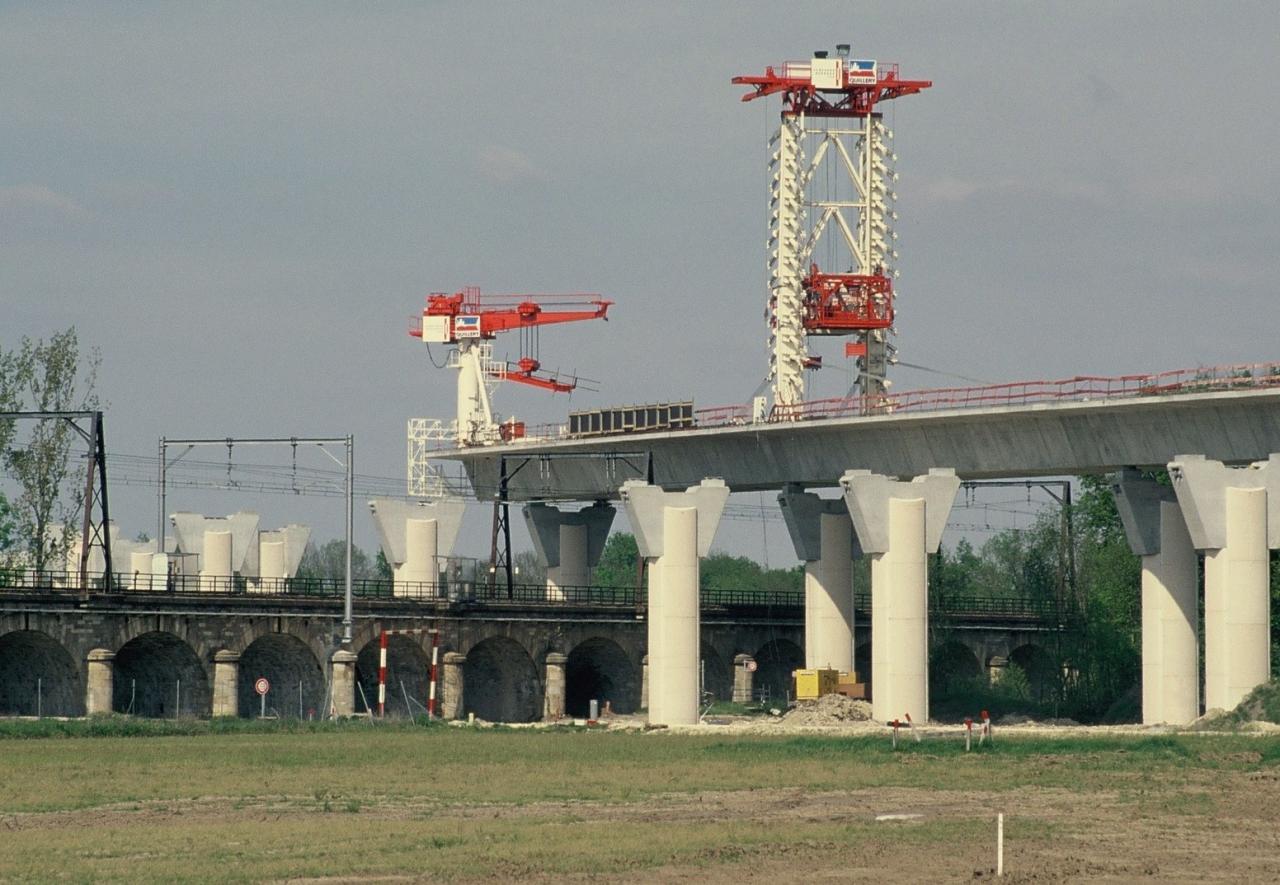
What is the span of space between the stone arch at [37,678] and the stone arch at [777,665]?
110ft

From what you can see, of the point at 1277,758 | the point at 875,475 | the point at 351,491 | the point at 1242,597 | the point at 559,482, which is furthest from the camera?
the point at 559,482

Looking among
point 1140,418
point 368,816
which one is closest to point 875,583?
point 1140,418

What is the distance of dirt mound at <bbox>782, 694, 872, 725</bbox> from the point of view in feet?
267

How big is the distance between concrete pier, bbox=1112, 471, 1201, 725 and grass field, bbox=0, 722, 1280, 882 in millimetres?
12334

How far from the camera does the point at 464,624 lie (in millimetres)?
94938

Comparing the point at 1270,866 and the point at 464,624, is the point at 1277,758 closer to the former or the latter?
the point at 1270,866

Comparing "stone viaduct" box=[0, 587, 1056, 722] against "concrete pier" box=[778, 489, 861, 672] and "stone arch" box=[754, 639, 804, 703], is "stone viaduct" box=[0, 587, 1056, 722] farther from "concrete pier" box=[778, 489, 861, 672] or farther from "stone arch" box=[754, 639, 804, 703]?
"concrete pier" box=[778, 489, 861, 672]

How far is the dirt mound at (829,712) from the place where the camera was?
3206 inches

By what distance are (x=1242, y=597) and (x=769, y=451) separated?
77.5 ft

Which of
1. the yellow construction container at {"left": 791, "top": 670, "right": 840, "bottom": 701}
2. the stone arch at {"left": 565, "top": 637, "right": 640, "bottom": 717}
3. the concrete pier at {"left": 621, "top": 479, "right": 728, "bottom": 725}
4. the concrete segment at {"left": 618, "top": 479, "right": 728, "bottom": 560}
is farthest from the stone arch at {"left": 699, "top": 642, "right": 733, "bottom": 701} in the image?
the concrete pier at {"left": 621, "top": 479, "right": 728, "bottom": 725}

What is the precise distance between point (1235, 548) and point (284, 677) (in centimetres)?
3872

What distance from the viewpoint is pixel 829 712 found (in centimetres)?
8212

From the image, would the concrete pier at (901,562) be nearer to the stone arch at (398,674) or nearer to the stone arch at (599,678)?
the stone arch at (599,678)

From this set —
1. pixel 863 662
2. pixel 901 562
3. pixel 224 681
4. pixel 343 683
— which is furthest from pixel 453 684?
pixel 863 662
